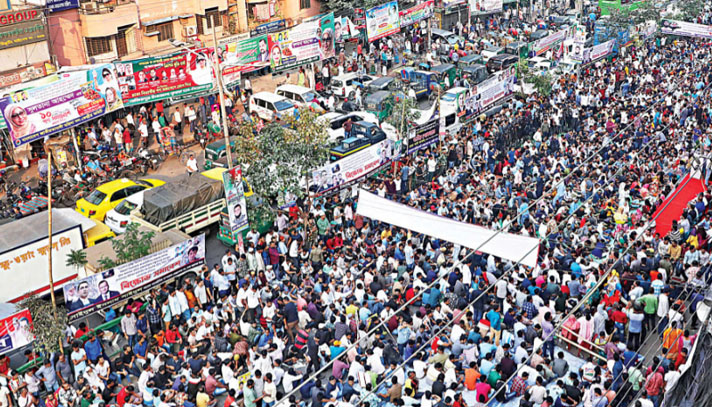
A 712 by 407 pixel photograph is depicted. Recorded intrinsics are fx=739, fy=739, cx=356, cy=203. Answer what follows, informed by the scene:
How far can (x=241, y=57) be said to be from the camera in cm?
2923

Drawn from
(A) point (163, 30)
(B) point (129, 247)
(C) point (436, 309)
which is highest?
(A) point (163, 30)

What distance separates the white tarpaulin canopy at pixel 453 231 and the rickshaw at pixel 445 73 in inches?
648

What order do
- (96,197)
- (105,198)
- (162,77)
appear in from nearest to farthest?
1. (105,198)
2. (96,197)
3. (162,77)

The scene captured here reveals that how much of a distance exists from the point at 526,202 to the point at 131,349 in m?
10.6

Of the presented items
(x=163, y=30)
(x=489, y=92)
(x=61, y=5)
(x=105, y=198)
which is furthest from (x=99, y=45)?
(x=489, y=92)

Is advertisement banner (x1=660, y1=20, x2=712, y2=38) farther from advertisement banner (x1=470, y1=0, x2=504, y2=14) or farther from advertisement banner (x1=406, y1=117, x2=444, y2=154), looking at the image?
advertisement banner (x1=406, y1=117, x2=444, y2=154)

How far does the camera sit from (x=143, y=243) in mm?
17328

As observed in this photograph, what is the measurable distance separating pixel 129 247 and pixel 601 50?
25.4 meters

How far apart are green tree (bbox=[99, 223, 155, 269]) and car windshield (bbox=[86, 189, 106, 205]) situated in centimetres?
406

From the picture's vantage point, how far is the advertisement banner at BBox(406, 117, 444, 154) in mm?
23703

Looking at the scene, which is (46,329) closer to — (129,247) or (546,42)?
(129,247)

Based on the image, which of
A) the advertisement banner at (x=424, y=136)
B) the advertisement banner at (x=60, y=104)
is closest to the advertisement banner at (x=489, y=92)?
the advertisement banner at (x=424, y=136)

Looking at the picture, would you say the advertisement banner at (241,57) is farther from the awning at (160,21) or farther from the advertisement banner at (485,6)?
the advertisement banner at (485,6)

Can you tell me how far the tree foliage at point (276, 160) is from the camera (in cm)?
1973
